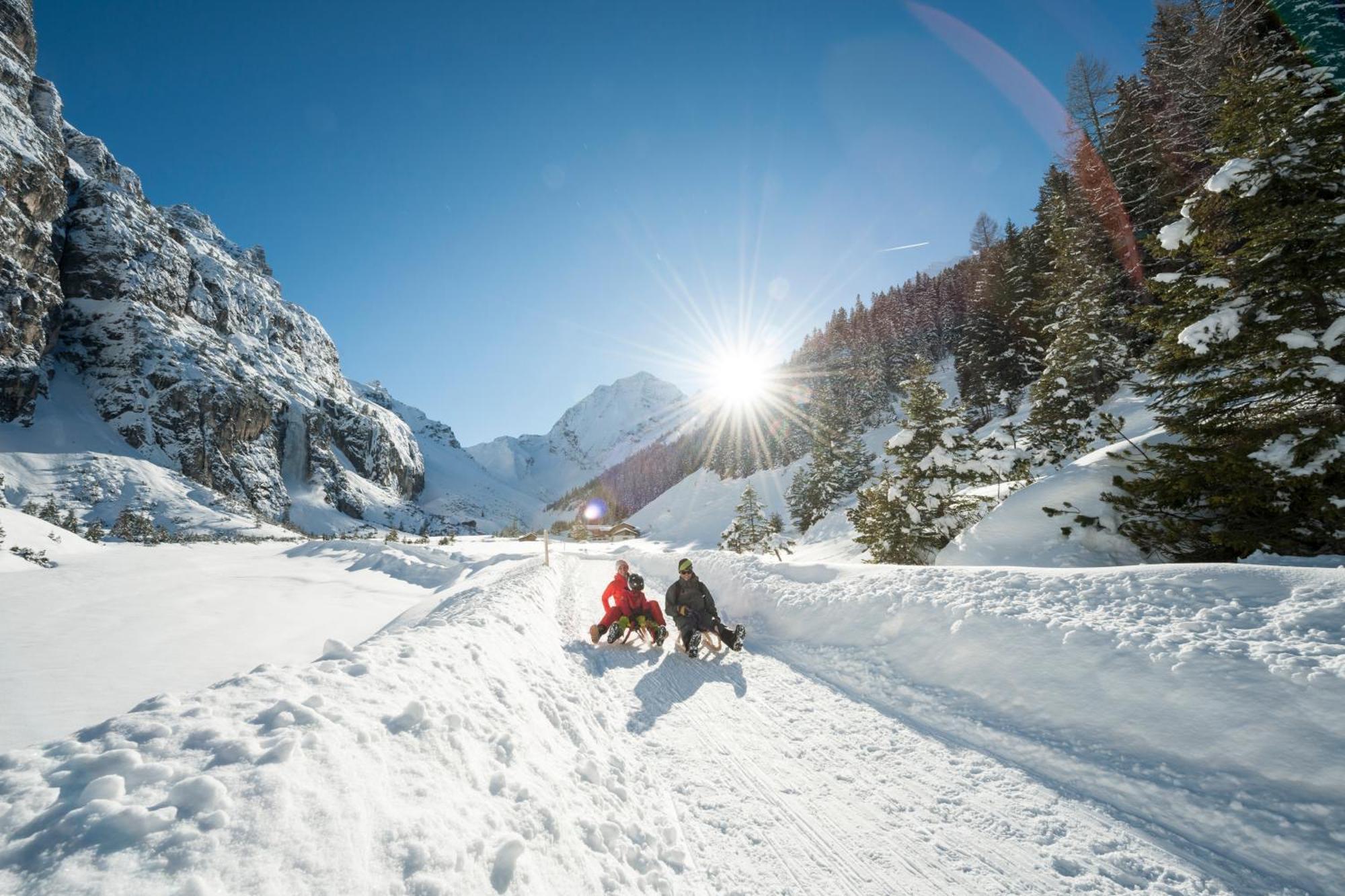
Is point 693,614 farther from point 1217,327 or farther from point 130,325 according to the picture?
point 130,325

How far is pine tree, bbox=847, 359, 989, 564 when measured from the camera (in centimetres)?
1454

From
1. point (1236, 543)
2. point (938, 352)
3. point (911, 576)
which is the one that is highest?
point (938, 352)

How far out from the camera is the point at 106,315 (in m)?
52.8

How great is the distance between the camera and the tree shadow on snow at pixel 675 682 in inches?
230

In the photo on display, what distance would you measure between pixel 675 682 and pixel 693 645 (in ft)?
3.63

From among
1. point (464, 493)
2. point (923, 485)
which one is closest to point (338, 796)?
point (923, 485)

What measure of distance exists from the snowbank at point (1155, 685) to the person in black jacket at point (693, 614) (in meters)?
1.24

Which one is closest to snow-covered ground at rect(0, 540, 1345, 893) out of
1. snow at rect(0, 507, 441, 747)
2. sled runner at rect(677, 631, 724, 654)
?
snow at rect(0, 507, 441, 747)

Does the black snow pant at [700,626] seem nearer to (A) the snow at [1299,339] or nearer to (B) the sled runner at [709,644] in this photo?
(B) the sled runner at [709,644]

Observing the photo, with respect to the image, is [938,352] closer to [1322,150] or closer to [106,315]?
[1322,150]

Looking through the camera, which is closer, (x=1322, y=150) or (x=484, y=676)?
(x=484, y=676)

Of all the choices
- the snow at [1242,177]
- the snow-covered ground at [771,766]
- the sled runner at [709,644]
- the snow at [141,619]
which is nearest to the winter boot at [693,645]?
the sled runner at [709,644]

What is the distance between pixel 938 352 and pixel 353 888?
3059 inches

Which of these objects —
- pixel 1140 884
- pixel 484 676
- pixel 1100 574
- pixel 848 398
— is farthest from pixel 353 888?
pixel 848 398
